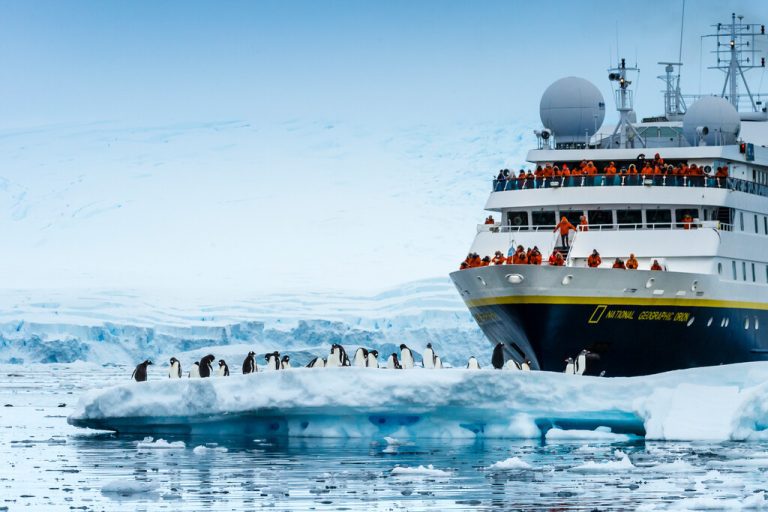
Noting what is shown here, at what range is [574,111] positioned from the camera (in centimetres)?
5041

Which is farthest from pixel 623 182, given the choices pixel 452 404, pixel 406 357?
pixel 452 404

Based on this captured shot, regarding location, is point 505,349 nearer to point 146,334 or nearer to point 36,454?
point 36,454

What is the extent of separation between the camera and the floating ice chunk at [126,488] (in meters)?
25.0

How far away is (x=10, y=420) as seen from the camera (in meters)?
43.8

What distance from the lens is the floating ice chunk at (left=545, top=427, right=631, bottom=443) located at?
112 feet

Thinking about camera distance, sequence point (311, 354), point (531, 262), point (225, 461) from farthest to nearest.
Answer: point (311, 354), point (531, 262), point (225, 461)

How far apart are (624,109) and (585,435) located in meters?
20.0

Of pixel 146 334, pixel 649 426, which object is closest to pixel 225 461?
pixel 649 426

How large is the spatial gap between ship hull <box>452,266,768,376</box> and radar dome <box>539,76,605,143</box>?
7.94m

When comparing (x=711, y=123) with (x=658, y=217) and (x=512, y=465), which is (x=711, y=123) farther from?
(x=512, y=465)

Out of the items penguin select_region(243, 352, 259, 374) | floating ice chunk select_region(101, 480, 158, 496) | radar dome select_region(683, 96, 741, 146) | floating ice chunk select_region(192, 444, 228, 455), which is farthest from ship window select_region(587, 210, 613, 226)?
floating ice chunk select_region(101, 480, 158, 496)

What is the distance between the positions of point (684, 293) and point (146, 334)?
50.1 m

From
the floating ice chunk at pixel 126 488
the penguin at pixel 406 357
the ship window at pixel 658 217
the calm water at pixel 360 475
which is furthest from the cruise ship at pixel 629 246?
the floating ice chunk at pixel 126 488

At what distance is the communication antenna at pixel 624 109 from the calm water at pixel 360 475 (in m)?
19.7
